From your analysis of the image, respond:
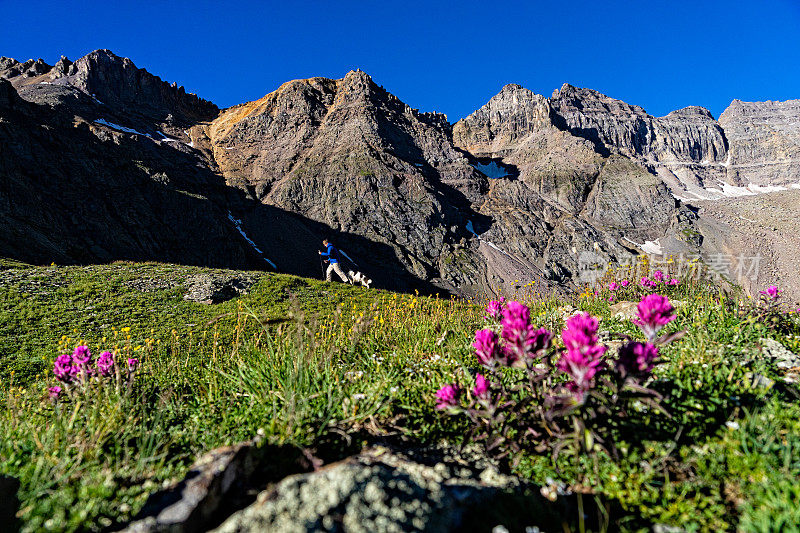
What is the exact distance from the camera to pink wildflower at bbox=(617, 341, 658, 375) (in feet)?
8.65

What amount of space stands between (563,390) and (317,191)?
13154cm

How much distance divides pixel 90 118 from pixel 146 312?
134989 millimetres

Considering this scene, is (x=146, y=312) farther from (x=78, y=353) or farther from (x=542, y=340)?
(x=542, y=340)

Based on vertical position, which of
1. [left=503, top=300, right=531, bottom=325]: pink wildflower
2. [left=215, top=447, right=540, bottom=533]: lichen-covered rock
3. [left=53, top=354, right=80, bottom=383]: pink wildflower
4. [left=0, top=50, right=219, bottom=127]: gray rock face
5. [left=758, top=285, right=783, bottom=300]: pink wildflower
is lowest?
[left=53, top=354, right=80, bottom=383]: pink wildflower

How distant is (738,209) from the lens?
193m

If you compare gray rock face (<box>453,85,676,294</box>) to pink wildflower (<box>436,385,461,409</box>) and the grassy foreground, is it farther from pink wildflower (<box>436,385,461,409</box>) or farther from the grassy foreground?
pink wildflower (<box>436,385,461,409</box>)

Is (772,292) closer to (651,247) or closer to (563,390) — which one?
(563,390)

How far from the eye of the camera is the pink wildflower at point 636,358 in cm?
264

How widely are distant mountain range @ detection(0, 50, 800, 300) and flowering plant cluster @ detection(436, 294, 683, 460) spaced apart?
49408mm

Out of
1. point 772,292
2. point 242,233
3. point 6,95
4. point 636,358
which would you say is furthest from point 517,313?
point 242,233

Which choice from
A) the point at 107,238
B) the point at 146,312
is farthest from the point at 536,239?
the point at 146,312

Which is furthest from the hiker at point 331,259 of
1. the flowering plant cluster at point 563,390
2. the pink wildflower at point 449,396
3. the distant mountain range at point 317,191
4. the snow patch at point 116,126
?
the snow patch at point 116,126

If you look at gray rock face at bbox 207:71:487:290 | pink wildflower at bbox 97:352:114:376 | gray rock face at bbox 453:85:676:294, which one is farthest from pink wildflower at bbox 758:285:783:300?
gray rock face at bbox 453:85:676:294

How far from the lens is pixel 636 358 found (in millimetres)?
2701
